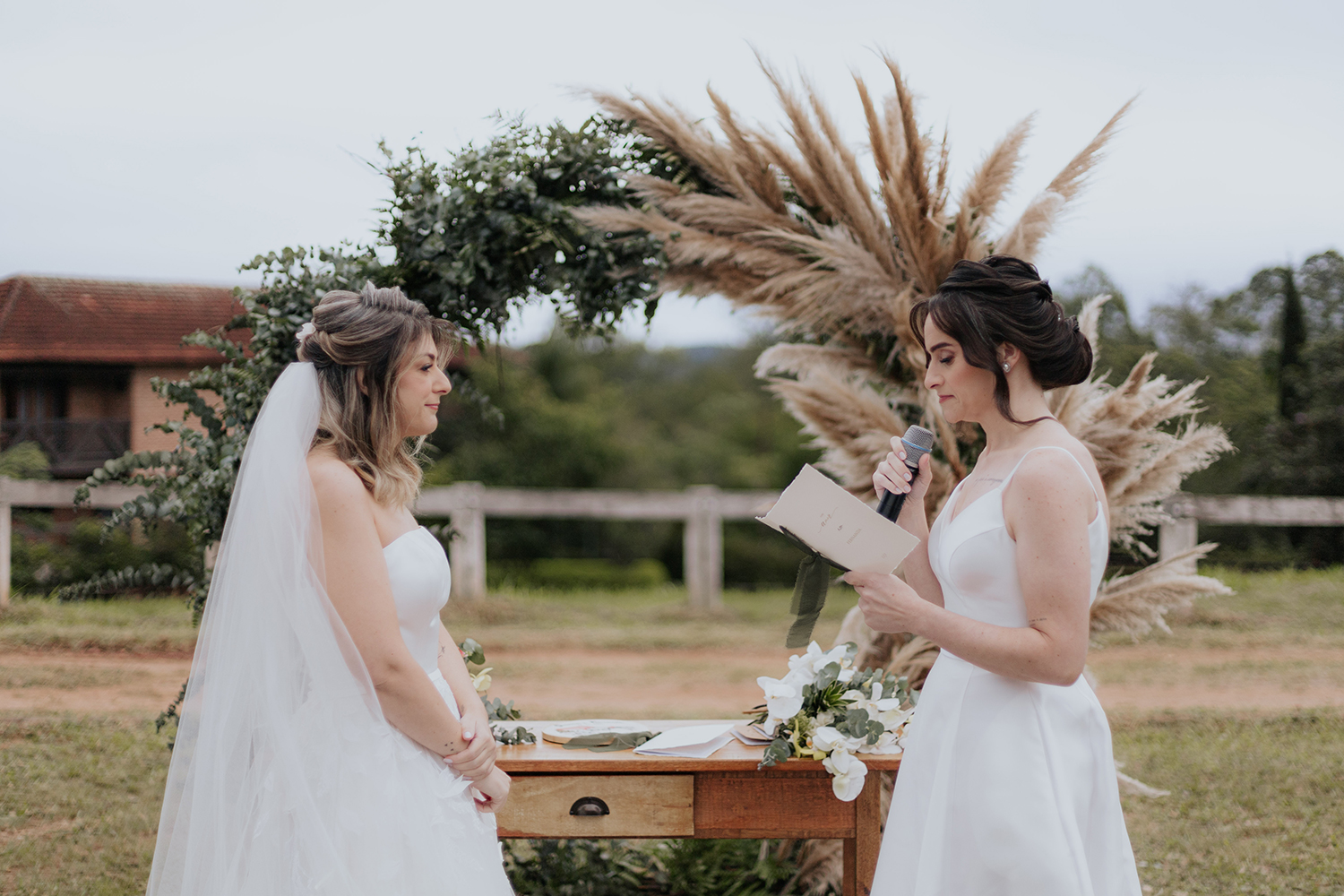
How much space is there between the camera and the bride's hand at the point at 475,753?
196cm

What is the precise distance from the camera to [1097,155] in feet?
10.4

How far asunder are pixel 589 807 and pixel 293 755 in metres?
0.98

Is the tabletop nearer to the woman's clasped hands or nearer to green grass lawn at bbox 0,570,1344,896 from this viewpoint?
the woman's clasped hands

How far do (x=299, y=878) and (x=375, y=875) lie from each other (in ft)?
0.46

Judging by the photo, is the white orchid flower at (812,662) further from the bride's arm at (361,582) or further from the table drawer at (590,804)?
the bride's arm at (361,582)

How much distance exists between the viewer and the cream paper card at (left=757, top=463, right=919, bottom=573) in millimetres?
1768

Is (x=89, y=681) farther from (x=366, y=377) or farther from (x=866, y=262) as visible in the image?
(x=866, y=262)

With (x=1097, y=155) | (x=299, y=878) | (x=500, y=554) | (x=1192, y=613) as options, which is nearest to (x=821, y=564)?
(x=299, y=878)

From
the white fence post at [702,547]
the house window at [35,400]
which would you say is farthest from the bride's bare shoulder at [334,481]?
the white fence post at [702,547]

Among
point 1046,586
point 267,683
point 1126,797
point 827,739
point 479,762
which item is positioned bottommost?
point 1126,797

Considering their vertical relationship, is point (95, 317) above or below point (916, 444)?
above

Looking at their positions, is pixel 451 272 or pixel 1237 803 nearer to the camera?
pixel 451 272

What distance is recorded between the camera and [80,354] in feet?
16.4

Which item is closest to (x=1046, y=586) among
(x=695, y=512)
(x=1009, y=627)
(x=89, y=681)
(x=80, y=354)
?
(x=1009, y=627)
